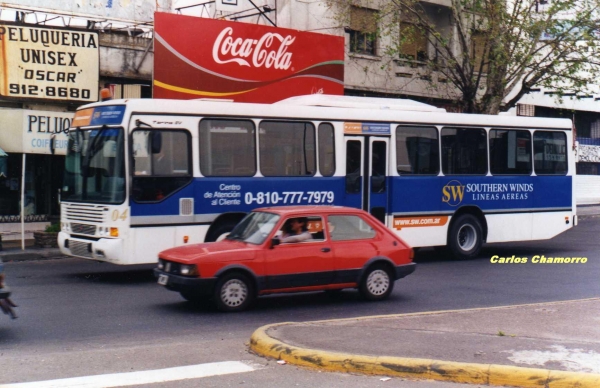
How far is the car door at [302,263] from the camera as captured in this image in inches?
424

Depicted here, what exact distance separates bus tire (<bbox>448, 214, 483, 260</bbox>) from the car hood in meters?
7.51

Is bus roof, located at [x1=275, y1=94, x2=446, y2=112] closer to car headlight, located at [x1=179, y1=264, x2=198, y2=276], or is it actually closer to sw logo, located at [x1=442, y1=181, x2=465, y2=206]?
sw logo, located at [x1=442, y1=181, x2=465, y2=206]

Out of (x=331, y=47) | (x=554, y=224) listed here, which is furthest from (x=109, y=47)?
(x=554, y=224)

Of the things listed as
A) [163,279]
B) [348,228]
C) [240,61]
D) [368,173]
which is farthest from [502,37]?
[163,279]

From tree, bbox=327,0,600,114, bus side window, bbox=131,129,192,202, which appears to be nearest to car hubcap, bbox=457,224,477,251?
bus side window, bbox=131,129,192,202

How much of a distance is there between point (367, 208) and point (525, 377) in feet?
30.9

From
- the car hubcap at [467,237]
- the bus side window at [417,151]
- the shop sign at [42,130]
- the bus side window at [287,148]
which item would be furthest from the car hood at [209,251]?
the shop sign at [42,130]

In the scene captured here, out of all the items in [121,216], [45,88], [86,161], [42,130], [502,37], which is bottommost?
[121,216]

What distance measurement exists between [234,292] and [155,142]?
391cm

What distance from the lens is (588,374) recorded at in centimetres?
662

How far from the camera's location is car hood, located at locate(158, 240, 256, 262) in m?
10.4

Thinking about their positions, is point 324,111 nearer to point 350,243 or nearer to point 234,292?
point 350,243

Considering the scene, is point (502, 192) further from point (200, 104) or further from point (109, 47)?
point (109, 47)

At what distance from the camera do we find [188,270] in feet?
33.7
